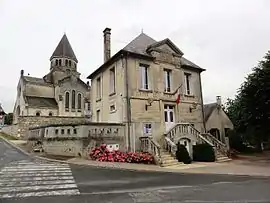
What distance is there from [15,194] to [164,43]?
15999 mm

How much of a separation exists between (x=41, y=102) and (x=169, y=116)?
29.7 m

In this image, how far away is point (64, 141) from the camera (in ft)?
56.7

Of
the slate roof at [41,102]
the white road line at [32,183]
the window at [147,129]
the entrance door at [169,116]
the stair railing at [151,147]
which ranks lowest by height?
the white road line at [32,183]

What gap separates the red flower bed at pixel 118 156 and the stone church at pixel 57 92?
1047 inches

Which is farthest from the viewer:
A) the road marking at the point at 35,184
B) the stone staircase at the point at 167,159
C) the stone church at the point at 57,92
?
the stone church at the point at 57,92

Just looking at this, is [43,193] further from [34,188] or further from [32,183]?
[32,183]

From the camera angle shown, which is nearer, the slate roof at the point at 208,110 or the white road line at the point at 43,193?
the white road line at the point at 43,193

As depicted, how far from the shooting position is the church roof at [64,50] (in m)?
51.5

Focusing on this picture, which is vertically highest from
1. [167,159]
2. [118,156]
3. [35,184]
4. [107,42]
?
[107,42]

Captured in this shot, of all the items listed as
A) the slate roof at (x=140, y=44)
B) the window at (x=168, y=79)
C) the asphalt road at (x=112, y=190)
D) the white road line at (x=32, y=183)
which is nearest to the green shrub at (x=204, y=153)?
the window at (x=168, y=79)

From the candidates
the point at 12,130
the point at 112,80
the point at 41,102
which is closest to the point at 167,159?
the point at 112,80

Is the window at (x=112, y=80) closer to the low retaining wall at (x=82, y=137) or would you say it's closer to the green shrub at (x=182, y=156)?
the low retaining wall at (x=82, y=137)

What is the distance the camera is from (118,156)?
1570cm

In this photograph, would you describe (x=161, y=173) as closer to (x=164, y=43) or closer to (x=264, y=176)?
(x=264, y=176)
